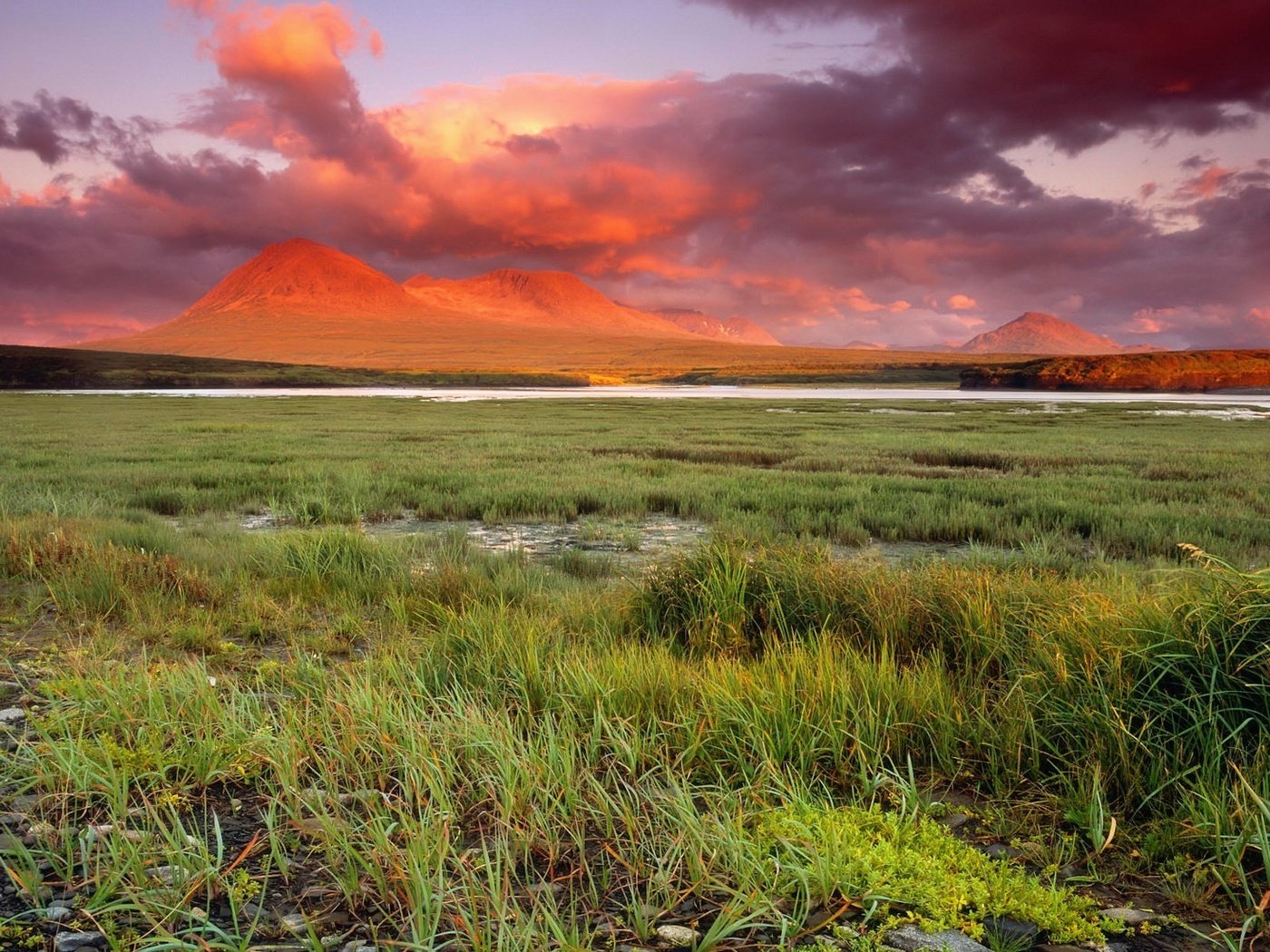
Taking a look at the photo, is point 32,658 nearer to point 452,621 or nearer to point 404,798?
point 452,621

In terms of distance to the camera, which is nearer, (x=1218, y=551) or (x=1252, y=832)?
(x=1252, y=832)

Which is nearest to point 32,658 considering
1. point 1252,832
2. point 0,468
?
point 1252,832

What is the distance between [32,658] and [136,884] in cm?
345

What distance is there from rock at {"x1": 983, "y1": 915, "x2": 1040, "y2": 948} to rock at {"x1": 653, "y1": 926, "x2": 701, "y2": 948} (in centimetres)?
97

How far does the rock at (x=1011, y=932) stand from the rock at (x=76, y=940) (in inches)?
114

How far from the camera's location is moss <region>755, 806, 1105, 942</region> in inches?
102

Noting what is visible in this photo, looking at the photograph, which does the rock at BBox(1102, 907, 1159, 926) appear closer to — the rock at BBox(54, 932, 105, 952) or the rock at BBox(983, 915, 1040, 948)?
the rock at BBox(983, 915, 1040, 948)

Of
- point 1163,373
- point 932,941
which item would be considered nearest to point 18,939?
point 932,941

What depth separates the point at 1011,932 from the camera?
2.58 m

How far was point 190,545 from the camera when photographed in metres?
9.37

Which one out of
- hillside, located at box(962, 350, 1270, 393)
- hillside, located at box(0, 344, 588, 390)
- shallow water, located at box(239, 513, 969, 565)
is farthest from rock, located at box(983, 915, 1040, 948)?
hillside, located at box(0, 344, 588, 390)

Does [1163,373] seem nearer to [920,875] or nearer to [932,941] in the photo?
[920,875]

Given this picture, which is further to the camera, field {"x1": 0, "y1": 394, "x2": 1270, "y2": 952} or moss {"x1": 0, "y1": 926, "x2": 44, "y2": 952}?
field {"x1": 0, "y1": 394, "x2": 1270, "y2": 952}

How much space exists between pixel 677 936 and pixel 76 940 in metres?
1.94
